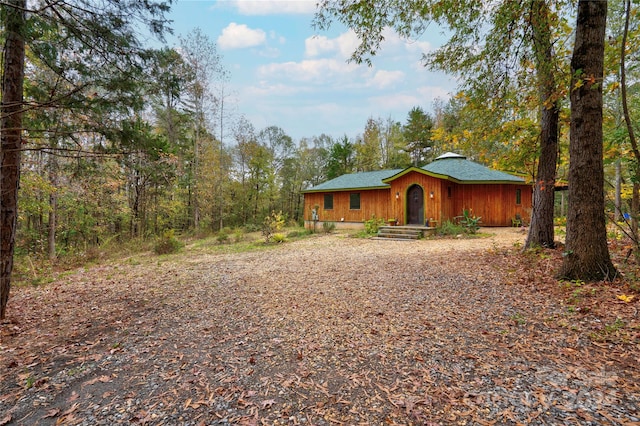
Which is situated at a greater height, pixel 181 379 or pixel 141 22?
pixel 141 22

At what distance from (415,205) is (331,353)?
11546 millimetres

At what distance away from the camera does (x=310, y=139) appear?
29.4 m

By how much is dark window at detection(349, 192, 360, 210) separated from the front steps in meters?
3.95

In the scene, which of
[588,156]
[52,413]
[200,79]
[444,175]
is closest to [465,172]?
[444,175]

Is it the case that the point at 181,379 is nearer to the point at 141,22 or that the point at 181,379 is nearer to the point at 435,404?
the point at 435,404

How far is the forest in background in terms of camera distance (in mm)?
4059

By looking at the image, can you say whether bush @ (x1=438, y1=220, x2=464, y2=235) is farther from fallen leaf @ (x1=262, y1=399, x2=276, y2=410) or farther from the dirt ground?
fallen leaf @ (x1=262, y1=399, x2=276, y2=410)

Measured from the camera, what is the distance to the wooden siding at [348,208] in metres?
15.1

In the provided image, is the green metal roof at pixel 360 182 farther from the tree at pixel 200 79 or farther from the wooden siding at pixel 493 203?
the tree at pixel 200 79

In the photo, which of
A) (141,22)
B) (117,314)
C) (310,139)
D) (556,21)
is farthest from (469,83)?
(310,139)

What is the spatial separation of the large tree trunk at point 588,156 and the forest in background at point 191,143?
13.9 inches

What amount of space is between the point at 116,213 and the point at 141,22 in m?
10.3

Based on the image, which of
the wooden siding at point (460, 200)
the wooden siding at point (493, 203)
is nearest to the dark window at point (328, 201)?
the wooden siding at point (460, 200)

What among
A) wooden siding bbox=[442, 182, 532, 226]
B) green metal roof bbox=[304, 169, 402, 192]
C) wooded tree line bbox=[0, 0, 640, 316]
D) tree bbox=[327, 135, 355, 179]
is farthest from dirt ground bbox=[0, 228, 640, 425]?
tree bbox=[327, 135, 355, 179]
